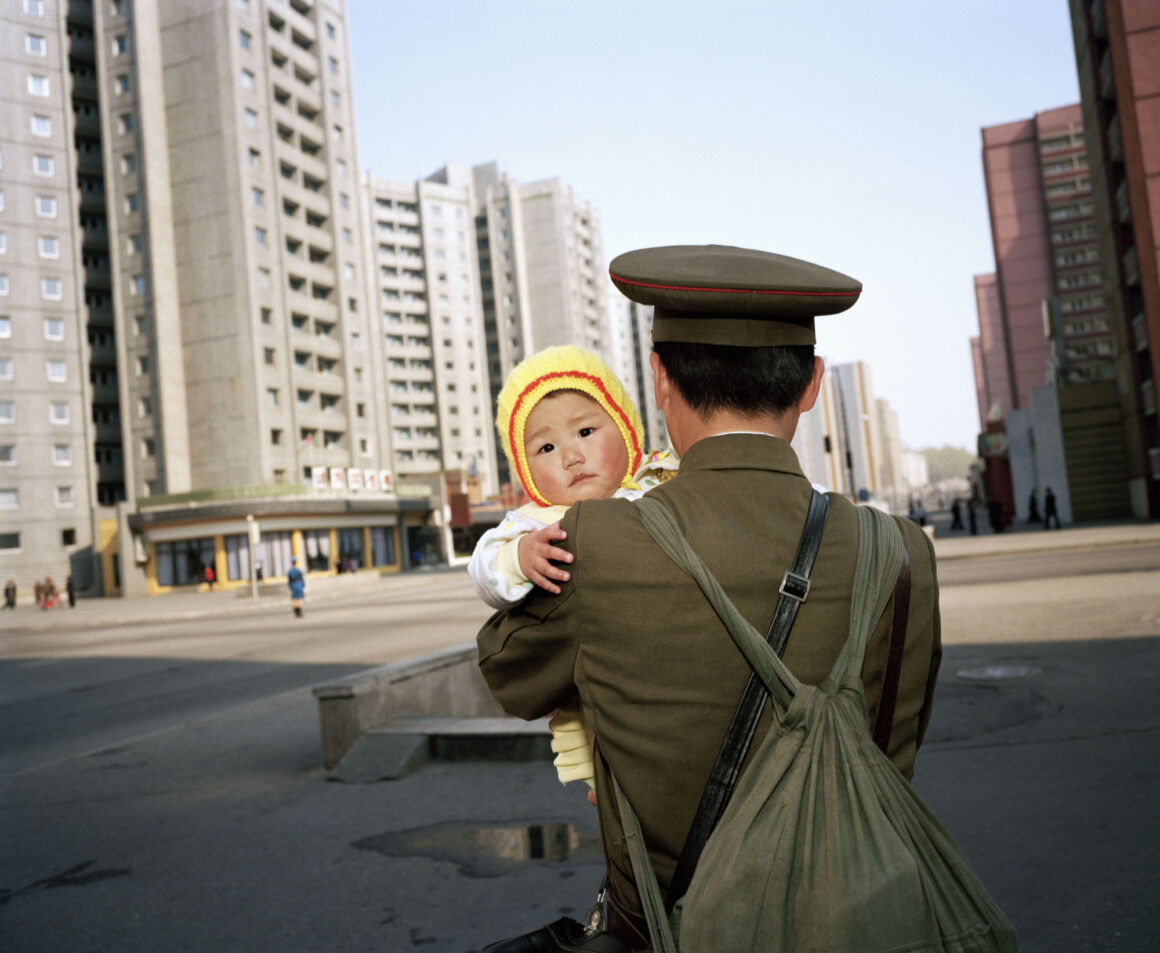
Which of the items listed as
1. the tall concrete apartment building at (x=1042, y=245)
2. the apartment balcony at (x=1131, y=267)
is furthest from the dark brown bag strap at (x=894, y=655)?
the tall concrete apartment building at (x=1042, y=245)

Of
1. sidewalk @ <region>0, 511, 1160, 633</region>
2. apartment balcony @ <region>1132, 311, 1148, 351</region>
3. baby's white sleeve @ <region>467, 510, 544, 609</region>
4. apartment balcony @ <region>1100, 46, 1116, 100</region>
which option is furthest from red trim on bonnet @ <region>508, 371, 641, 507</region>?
apartment balcony @ <region>1100, 46, 1116, 100</region>

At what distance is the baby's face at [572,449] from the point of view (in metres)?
2.45

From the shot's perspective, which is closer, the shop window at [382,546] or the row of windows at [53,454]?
the row of windows at [53,454]

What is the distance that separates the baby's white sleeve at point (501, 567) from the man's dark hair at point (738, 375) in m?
0.41

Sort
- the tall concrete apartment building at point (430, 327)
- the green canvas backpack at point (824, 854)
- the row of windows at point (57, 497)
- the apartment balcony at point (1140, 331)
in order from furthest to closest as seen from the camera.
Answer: the tall concrete apartment building at point (430, 327), the row of windows at point (57, 497), the apartment balcony at point (1140, 331), the green canvas backpack at point (824, 854)

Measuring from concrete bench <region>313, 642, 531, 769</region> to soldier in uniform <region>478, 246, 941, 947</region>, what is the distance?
18.1 feet

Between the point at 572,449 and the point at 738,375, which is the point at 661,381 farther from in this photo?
the point at 572,449

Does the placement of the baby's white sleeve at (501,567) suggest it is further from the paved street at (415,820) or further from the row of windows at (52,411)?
the row of windows at (52,411)

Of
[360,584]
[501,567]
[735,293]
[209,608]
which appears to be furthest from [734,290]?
[360,584]

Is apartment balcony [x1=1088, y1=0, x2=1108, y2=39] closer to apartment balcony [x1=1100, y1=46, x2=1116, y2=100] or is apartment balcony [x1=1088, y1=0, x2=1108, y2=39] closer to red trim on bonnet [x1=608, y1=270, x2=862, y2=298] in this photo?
apartment balcony [x1=1100, y1=46, x2=1116, y2=100]

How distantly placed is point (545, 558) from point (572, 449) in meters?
0.89

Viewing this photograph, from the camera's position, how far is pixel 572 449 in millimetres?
2471

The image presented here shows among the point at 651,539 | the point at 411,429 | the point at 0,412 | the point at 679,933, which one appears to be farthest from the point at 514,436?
the point at 411,429

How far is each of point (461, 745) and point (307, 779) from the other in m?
1.17
